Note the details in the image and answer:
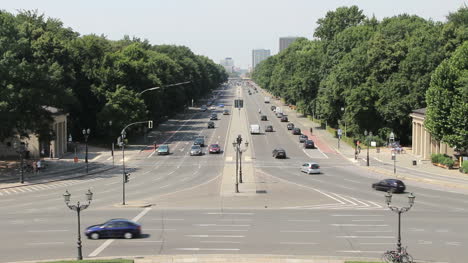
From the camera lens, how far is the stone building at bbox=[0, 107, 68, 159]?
263 ft

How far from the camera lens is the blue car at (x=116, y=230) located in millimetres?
36500

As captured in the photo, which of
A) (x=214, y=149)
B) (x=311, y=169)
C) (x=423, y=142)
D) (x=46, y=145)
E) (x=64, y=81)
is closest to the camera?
(x=311, y=169)

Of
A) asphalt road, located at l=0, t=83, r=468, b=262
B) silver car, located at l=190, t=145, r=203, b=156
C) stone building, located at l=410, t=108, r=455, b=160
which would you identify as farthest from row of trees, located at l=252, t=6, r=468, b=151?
silver car, located at l=190, t=145, r=203, b=156

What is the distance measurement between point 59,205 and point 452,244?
31.1m

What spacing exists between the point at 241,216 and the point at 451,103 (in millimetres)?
37044

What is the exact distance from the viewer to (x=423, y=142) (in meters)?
81.2

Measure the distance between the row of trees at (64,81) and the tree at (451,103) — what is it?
46722 millimetres

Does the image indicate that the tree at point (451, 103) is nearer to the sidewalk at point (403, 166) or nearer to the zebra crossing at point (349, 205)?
the sidewalk at point (403, 166)

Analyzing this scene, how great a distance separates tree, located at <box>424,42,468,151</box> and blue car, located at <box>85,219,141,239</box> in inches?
1742

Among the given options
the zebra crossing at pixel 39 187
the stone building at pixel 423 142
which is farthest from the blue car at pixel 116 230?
the stone building at pixel 423 142

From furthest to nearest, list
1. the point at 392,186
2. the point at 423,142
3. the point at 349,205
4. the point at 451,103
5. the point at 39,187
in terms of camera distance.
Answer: the point at 423,142 < the point at 451,103 < the point at 39,187 < the point at 392,186 < the point at 349,205

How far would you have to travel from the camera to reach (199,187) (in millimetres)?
59688

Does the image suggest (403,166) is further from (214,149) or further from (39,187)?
(39,187)

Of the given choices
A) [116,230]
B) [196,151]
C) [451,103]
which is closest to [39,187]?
[116,230]
